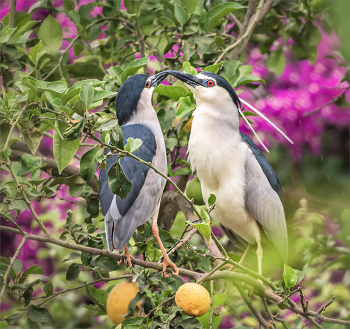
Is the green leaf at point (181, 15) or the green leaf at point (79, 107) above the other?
the green leaf at point (181, 15)

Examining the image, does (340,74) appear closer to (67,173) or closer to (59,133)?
(67,173)

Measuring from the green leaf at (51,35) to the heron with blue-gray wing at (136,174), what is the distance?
53 cm

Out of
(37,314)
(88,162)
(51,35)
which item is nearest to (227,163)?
(88,162)

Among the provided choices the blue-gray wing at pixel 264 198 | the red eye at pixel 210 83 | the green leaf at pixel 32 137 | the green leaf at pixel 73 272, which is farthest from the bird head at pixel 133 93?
the green leaf at pixel 73 272

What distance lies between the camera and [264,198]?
54.5 inches

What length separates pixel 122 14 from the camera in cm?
154

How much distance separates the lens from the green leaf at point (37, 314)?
1.22 meters

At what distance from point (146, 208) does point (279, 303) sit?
400mm

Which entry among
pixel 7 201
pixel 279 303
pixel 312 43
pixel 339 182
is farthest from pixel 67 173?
pixel 339 182

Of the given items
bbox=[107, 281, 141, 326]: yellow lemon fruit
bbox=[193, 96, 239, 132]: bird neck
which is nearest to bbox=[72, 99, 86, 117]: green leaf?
bbox=[193, 96, 239, 132]: bird neck

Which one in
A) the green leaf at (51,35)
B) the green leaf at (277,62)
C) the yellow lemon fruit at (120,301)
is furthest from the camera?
the green leaf at (277,62)

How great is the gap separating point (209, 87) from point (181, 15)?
0.30 m

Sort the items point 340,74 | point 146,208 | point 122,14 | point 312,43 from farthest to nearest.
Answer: point 340,74 → point 312,43 → point 122,14 → point 146,208

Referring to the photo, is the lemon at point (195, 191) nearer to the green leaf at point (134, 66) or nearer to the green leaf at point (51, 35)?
the green leaf at point (134, 66)
